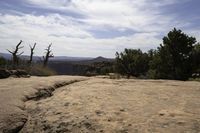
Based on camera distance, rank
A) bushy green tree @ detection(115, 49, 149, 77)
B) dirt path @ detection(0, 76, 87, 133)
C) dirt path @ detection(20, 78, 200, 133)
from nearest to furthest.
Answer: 1. dirt path @ detection(20, 78, 200, 133)
2. dirt path @ detection(0, 76, 87, 133)
3. bushy green tree @ detection(115, 49, 149, 77)

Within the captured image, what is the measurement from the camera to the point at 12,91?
20.2 ft

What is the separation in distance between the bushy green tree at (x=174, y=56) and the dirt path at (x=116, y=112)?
24.6 m

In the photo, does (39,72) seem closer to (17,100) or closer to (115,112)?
(17,100)

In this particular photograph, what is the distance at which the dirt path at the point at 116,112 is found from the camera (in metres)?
3.98

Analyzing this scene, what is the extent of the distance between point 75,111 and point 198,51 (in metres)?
28.3

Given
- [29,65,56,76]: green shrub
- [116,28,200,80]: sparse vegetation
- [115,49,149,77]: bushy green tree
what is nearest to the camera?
[29,65,56,76]: green shrub

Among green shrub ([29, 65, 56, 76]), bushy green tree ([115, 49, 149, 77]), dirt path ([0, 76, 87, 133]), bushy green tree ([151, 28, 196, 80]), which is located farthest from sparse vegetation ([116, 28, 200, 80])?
dirt path ([0, 76, 87, 133])

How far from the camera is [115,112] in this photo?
15.0 feet

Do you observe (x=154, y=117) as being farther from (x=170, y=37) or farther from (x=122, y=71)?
(x=122, y=71)

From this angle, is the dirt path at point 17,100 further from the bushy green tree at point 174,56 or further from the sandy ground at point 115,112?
the bushy green tree at point 174,56

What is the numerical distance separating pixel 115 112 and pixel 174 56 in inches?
1091

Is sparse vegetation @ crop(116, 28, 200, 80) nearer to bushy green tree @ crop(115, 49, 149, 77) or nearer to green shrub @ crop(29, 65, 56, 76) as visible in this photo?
bushy green tree @ crop(115, 49, 149, 77)

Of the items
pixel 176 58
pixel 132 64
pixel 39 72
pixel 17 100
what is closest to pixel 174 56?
pixel 176 58

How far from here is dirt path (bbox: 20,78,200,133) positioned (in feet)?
13.1
